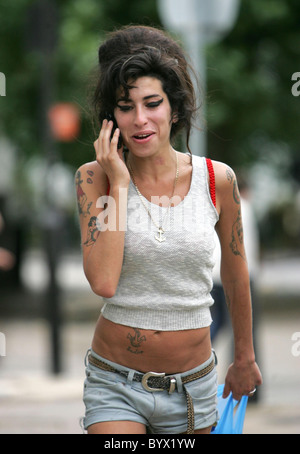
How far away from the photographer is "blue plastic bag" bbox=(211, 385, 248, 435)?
321 cm

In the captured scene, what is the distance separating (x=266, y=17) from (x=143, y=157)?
10.5 meters

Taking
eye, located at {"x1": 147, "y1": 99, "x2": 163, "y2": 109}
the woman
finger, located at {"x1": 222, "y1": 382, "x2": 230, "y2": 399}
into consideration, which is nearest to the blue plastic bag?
finger, located at {"x1": 222, "y1": 382, "x2": 230, "y2": 399}

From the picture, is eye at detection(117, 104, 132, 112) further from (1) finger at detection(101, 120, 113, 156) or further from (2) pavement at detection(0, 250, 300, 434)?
(2) pavement at detection(0, 250, 300, 434)

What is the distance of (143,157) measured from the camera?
3027mm

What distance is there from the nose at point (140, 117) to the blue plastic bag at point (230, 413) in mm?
1099

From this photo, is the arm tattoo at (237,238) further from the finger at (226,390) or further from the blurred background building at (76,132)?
the blurred background building at (76,132)

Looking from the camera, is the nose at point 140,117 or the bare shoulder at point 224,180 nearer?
the nose at point 140,117

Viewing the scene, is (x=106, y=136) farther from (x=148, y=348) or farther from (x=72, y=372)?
(x=72, y=372)

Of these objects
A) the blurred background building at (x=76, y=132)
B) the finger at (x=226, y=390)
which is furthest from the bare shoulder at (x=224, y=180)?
the blurred background building at (x=76, y=132)

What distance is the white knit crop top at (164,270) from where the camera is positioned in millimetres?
2869

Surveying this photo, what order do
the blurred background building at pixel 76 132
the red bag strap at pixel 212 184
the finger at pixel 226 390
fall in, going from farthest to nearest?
1. the blurred background building at pixel 76 132
2. the finger at pixel 226 390
3. the red bag strap at pixel 212 184

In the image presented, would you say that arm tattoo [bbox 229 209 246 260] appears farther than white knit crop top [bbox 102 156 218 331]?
Yes
